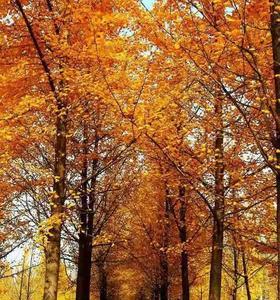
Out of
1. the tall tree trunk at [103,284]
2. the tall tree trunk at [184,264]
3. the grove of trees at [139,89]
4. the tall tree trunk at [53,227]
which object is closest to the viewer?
the grove of trees at [139,89]

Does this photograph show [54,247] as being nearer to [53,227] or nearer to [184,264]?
[53,227]

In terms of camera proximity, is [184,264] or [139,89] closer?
[139,89]

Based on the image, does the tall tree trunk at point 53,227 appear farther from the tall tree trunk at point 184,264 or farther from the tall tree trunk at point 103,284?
the tall tree trunk at point 103,284

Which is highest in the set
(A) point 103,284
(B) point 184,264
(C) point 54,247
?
(A) point 103,284

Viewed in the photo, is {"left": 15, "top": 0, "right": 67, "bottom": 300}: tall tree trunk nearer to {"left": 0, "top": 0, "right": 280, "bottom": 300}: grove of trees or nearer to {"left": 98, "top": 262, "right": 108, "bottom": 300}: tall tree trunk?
{"left": 0, "top": 0, "right": 280, "bottom": 300}: grove of trees

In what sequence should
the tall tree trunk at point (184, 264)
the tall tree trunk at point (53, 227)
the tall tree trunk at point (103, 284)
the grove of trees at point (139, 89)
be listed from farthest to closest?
the tall tree trunk at point (103, 284)
the tall tree trunk at point (184, 264)
the tall tree trunk at point (53, 227)
the grove of trees at point (139, 89)

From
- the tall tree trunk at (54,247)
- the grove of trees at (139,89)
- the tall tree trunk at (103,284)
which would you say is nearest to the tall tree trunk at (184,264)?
the grove of trees at (139,89)

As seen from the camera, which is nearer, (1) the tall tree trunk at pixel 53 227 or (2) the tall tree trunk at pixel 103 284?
(1) the tall tree trunk at pixel 53 227

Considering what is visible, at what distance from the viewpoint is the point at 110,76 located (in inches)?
265

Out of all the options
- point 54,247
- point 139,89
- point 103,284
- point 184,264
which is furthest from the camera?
point 103,284

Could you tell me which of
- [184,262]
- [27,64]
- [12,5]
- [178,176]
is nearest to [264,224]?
[178,176]

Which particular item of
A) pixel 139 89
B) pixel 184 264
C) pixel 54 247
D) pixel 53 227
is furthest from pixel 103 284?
pixel 139 89

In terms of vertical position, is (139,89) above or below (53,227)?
above

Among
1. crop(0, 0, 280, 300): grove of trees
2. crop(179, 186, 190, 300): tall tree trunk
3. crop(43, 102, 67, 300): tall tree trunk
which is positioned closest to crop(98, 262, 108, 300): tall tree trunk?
crop(179, 186, 190, 300): tall tree trunk
